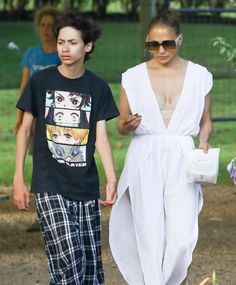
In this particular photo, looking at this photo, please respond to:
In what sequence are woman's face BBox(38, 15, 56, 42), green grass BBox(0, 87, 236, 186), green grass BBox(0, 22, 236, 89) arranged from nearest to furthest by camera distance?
woman's face BBox(38, 15, 56, 42)
green grass BBox(0, 87, 236, 186)
green grass BBox(0, 22, 236, 89)

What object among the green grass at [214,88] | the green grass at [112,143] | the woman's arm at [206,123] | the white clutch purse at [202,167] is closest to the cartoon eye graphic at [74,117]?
the white clutch purse at [202,167]

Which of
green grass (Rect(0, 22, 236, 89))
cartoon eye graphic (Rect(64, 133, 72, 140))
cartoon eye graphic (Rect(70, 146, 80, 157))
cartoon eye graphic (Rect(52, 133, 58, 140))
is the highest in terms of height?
cartoon eye graphic (Rect(64, 133, 72, 140))

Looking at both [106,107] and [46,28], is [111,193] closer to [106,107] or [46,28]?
[106,107]

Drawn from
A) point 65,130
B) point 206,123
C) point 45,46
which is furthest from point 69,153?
point 45,46

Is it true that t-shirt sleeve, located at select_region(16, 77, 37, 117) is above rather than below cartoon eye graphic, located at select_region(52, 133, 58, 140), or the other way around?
above

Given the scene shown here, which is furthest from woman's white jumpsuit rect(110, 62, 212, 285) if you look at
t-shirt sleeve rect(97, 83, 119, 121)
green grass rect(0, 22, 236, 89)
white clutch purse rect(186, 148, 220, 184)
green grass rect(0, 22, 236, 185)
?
green grass rect(0, 22, 236, 89)

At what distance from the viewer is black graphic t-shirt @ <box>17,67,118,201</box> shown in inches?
237

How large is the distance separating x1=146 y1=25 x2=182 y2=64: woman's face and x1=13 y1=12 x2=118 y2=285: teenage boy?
50cm

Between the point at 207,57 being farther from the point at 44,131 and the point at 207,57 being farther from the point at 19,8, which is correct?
the point at 19,8

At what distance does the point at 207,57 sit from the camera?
14281 millimetres

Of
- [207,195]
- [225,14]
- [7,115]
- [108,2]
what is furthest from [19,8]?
[207,195]

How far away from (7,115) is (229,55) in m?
9.46

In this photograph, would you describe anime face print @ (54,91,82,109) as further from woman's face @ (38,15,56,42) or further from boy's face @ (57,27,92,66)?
woman's face @ (38,15,56,42)

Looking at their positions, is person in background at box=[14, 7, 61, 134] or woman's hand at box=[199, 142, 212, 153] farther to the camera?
person in background at box=[14, 7, 61, 134]
